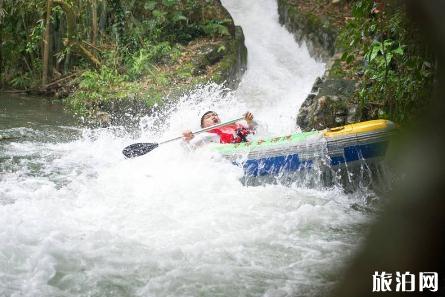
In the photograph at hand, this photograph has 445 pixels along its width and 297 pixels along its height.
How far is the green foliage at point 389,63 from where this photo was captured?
4902 mm

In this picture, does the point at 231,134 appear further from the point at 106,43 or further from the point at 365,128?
the point at 106,43

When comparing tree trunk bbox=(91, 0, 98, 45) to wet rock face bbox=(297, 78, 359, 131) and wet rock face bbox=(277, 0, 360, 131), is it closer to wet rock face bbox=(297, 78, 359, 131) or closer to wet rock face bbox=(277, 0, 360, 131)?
wet rock face bbox=(277, 0, 360, 131)

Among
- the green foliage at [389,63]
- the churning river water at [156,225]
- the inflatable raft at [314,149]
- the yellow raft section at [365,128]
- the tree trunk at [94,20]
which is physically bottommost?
the churning river water at [156,225]

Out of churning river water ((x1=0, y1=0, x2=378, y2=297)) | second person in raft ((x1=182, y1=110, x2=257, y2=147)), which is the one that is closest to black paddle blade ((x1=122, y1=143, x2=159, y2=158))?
churning river water ((x1=0, y1=0, x2=378, y2=297))

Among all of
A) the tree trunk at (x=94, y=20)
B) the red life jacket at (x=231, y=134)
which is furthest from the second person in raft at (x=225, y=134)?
the tree trunk at (x=94, y=20)

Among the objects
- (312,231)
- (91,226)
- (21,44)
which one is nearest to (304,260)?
(312,231)

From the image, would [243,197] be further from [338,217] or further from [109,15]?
[109,15]

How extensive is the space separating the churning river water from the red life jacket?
0.49 meters

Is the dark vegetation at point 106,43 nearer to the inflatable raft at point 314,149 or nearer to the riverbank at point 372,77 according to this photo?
the riverbank at point 372,77

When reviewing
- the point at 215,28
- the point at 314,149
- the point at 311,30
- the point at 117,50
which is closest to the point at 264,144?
the point at 314,149

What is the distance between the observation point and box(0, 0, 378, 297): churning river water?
376 cm

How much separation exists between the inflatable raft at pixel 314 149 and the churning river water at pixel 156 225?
25 centimetres

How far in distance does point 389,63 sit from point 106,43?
384 inches

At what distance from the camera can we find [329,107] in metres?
7.49
